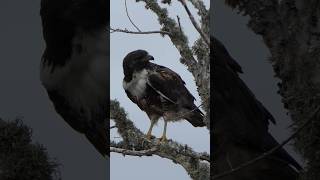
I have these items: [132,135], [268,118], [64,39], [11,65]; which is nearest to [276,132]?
[268,118]

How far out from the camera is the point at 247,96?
4645 millimetres

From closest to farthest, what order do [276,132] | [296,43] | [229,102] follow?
[296,43]
[276,132]
[229,102]

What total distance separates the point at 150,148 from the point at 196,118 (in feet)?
1.35

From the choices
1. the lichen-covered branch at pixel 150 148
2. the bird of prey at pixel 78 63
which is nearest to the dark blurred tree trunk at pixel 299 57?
the lichen-covered branch at pixel 150 148

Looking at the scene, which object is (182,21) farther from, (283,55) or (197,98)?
(283,55)

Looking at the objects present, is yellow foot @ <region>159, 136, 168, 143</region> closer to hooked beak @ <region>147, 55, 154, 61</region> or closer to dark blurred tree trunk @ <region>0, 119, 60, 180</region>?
hooked beak @ <region>147, 55, 154, 61</region>

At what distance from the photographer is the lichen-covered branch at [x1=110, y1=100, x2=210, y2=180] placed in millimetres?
4863

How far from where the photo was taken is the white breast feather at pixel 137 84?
489cm

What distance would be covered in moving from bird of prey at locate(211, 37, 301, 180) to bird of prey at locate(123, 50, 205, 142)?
9.0 inches

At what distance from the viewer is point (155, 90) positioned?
493 centimetres

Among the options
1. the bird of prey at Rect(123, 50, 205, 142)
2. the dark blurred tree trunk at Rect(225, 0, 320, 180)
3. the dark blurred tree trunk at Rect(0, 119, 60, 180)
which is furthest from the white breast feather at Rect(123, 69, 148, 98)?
the dark blurred tree trunk at Rect(225, 0, 320, 180)

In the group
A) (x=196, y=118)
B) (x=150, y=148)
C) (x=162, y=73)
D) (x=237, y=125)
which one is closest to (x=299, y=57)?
(x=237, y=125)

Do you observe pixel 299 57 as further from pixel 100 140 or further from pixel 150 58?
pixel 100 140

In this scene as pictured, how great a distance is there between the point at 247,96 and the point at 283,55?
4.26ft
